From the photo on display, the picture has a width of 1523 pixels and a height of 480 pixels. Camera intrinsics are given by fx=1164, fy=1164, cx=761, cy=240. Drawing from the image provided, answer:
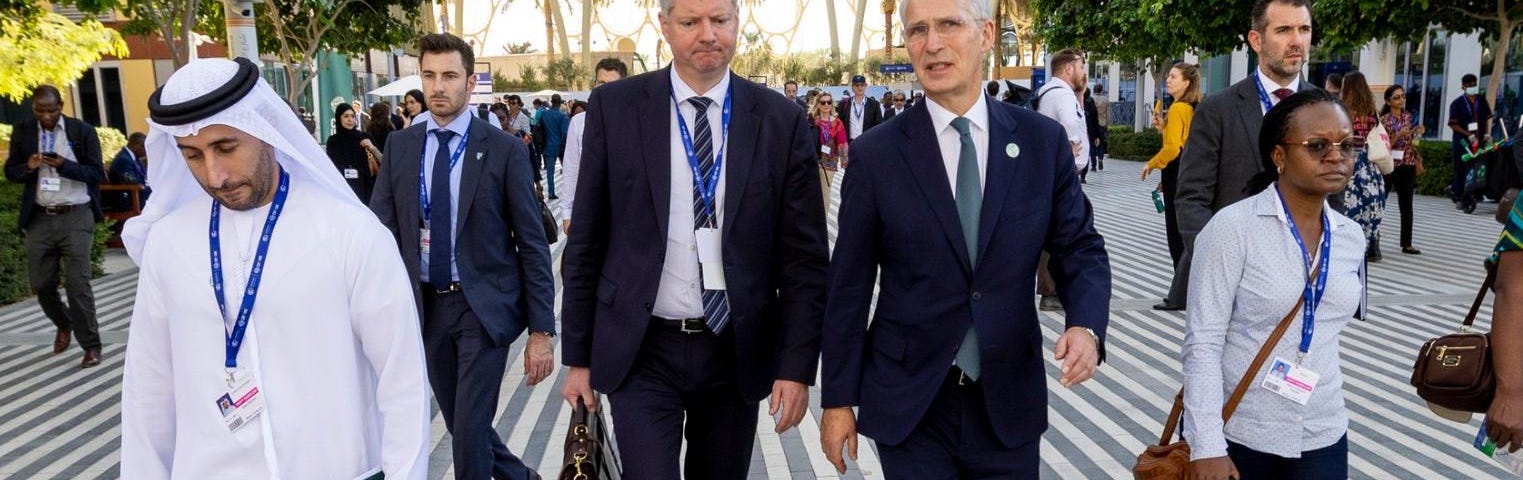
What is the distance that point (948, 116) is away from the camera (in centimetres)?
274

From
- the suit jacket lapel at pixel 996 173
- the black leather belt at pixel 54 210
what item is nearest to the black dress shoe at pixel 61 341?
the black leather belt at pixel 54 210

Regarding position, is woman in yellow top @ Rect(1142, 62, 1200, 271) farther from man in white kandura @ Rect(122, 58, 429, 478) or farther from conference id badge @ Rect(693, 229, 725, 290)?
man in white kandura @ Rect(122, 58, 429, 478)

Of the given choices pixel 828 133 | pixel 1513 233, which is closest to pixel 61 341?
pixel 1513 233

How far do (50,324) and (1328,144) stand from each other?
9.47 metres

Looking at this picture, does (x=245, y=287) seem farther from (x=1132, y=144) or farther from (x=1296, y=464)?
(x=1132, y=144)

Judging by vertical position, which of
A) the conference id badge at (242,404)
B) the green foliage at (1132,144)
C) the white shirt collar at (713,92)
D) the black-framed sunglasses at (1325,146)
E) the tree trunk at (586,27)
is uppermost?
the tree trunk at (586,27)

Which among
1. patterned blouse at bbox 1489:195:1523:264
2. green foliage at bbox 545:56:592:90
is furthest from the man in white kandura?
green foliage at bbox 545:56:592:90

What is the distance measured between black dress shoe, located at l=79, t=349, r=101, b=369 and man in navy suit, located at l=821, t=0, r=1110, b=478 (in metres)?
6.52

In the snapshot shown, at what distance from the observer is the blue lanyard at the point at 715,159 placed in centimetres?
307

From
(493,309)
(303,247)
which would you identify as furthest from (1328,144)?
(493,309)

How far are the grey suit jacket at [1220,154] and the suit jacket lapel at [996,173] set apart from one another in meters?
1.77

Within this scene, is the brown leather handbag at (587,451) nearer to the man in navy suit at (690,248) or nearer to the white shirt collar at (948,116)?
the man in navy suit at (690,248)

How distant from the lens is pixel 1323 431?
2.81m

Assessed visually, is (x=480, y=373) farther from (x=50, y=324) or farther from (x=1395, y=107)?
(x=1395, y=107)
